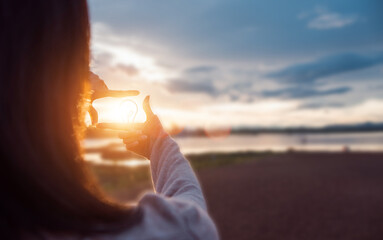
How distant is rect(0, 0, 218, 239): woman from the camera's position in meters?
0.80

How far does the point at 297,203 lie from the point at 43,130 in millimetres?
10189

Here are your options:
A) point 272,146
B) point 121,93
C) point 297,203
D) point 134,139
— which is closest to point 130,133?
point 134,139

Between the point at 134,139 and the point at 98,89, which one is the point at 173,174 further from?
the point at 98,89

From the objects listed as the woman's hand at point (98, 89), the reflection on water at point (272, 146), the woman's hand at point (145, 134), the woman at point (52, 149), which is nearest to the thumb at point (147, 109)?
the woman's hand at point (145, 134)

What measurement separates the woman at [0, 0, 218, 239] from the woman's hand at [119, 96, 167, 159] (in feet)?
1.46

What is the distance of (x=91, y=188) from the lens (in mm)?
907

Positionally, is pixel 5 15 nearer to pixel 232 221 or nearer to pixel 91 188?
pixel 91 188

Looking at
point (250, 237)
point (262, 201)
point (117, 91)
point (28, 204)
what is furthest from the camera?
point (262, 201)

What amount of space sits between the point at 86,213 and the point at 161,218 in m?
0.19

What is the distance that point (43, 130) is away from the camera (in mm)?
856

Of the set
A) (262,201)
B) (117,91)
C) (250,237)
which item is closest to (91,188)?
(117,91)

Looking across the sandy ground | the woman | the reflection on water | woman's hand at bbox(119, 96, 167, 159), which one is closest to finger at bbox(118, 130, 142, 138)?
woman's hand at bbox(119, 96, 167, 159)

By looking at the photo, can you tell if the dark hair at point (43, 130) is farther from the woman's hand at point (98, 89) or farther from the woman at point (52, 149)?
the woman's hand at point (98, 89)

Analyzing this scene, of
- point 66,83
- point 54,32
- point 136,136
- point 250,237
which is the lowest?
point 250,237
